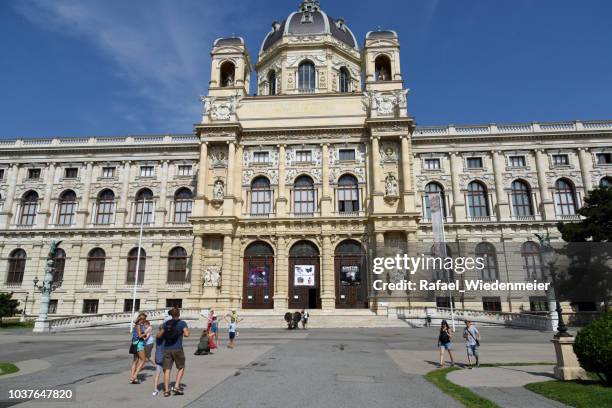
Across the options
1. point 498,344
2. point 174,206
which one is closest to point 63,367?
point 498,344

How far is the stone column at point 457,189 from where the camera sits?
45.2m

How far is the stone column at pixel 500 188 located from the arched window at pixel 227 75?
32.5m

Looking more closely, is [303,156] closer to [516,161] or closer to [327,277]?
[327,277]

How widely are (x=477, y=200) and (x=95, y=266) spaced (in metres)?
44.3

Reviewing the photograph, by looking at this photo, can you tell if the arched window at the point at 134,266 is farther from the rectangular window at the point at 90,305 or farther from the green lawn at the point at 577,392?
the green lawn at the point at 577,392

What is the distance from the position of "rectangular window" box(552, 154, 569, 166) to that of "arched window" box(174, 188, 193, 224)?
41.9 meters

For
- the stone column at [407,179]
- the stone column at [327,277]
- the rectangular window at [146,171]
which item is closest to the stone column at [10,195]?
the rectangular window at [146,171]

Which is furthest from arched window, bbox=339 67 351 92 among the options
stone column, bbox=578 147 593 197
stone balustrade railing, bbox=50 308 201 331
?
stone balustrade railing, bbox=50 308 201 331

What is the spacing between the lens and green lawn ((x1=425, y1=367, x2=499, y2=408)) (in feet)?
29.1

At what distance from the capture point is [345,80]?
55.7 metres

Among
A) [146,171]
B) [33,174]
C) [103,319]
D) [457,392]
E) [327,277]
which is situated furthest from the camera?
[33,174]

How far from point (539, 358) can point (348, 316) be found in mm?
20961

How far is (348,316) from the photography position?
35812mm

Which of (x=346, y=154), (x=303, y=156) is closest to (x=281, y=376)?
(x=303, y=156)
